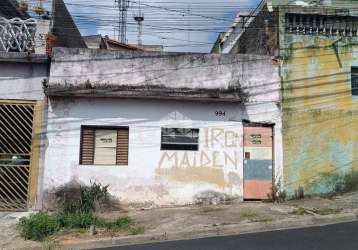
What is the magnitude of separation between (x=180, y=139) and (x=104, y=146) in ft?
6.61

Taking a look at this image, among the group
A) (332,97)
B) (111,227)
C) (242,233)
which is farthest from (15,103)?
(332,97)

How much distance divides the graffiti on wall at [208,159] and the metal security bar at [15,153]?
11.3ft

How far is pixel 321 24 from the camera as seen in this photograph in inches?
542

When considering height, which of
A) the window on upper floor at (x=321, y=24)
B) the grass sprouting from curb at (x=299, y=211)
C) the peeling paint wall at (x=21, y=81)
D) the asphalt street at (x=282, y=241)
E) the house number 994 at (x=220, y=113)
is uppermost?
the window on upper floor at (x=321, y=24)

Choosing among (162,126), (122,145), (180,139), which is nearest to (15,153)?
(122,145)

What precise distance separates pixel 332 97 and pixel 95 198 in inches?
277

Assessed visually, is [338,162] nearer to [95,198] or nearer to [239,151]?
[239,151]

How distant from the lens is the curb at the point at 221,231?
898cm

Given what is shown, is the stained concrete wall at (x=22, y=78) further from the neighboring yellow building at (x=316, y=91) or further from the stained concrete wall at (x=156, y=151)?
the neighboring yellow building at (x=316, y=91)

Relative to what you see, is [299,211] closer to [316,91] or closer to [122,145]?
[316,91]

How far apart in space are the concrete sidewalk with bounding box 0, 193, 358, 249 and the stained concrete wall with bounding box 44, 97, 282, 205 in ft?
1.84

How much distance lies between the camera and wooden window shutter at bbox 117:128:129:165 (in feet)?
41.2

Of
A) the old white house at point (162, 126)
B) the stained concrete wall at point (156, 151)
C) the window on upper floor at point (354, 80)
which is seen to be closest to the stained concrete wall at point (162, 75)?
the old white house at point (162, 126)

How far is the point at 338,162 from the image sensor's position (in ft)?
43.3
